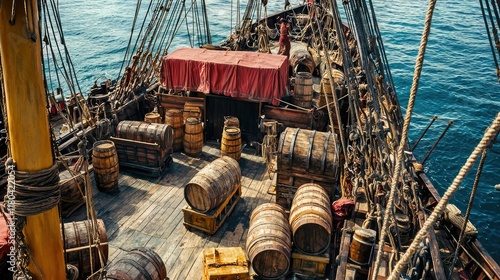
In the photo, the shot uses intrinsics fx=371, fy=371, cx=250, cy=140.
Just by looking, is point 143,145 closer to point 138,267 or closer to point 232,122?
point 232,122

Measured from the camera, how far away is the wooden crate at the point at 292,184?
10.1 m

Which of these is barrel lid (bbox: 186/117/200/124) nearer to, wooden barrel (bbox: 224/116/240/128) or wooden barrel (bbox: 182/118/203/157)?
wooden barrel (bbox: 182/118/203/157)

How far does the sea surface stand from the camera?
19.3 meters

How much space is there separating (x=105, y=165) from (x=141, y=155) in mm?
1488

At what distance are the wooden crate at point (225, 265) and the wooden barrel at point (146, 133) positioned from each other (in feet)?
16.8

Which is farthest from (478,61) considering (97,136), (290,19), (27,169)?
(27,169)

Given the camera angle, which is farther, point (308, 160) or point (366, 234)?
point (308, 160)

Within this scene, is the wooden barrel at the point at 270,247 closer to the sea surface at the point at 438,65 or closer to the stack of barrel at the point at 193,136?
the sea surface at the point at 438,65

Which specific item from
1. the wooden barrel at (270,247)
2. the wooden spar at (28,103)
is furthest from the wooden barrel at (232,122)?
the wooden spar at (28,103)

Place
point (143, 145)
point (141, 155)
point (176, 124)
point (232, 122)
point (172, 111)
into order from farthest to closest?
point (176, 124) < point (172, 111) < point (232, 122) < point (141, 155) < point (143, 145)

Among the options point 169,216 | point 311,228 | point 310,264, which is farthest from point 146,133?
point 310,264

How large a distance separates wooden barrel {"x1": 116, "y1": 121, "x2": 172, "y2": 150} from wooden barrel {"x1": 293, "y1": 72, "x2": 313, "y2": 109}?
5.16 m

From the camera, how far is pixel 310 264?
8.44m

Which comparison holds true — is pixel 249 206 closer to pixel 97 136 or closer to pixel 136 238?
pixel 136 238
